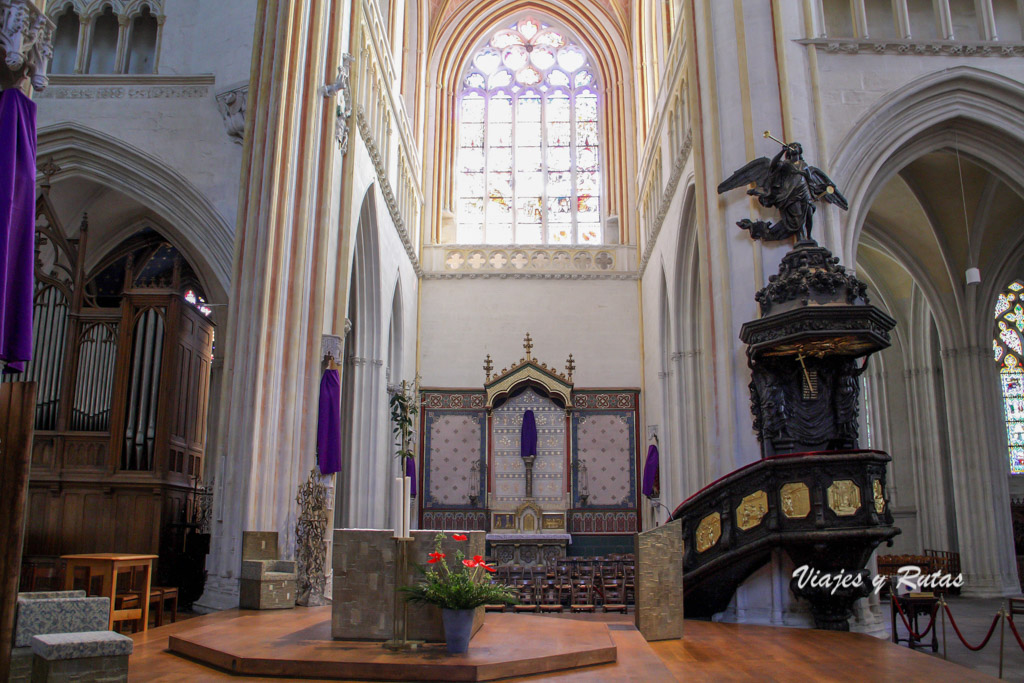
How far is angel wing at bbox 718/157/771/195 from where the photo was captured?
37.7ft

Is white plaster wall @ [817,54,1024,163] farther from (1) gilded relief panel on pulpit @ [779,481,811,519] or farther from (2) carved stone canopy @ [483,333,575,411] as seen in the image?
(2) carved stone canopy @ [483,333,575,411]

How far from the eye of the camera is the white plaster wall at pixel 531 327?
2200cm

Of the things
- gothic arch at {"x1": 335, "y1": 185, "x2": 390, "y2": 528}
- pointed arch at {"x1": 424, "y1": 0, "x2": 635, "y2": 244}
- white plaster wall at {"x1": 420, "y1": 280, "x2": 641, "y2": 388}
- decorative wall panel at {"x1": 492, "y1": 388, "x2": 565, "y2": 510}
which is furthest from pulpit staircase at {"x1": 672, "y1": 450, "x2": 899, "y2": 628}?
pointed arch at {"x1": 424, "y1": 0, "x2": 635, "y2": 244}

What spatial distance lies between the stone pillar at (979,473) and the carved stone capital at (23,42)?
16.3 metres

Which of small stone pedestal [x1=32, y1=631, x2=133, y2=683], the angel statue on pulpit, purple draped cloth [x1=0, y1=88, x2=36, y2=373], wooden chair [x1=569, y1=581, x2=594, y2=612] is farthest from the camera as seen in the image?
wooden chair [x1=569, y1=581, x2=594, y2=612]

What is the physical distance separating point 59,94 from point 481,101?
13.3 metres

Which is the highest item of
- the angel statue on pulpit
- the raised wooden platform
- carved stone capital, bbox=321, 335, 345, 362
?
the angel statue on pulpit

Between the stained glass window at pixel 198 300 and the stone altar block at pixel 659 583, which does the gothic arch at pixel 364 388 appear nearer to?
the stained glass window at pixel 198 300

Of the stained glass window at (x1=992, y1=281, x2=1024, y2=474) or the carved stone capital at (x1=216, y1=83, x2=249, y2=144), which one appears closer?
the carved stone capital at (x1=216, y1=83, x2=249, y2=144)

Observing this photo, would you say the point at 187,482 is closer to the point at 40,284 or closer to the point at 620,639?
the point at 40,284

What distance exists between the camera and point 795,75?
1236 cm

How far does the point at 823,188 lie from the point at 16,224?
9.70 metres

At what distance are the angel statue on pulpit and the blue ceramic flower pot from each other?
759 cm

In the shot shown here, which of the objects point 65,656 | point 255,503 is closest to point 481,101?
point 255,503
